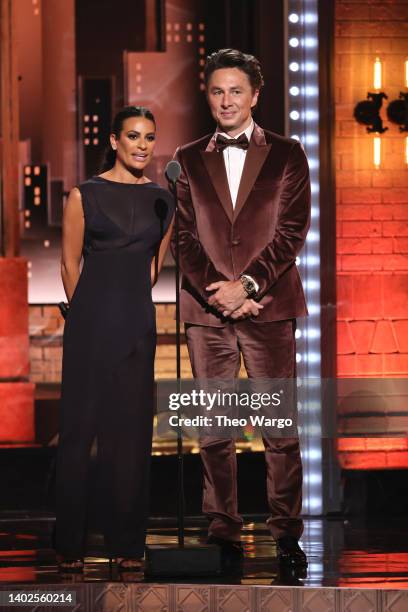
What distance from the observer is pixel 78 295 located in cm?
395

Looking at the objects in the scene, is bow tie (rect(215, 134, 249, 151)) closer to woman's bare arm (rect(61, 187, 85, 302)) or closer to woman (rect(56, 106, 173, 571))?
woman (rect(56, 106, 173, 571))

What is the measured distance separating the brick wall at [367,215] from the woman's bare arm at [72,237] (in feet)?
5.81

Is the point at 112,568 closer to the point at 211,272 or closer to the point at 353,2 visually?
the point at 211,272

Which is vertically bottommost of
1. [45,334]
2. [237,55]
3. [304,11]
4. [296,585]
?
[296,585]

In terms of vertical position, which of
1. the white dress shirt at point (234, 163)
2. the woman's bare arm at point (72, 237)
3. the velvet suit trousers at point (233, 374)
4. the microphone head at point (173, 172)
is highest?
the white dress shirt at point (234, 163)

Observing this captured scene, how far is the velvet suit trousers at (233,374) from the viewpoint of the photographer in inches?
167

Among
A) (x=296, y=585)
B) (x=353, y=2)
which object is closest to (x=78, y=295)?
(x=296, y=585)

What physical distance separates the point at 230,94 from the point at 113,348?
3.30 ft

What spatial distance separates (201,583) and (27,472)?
2.04 m

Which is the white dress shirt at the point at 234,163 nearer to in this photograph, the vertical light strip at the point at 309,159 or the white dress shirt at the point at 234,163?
the white dress shirt at the point at 234,163

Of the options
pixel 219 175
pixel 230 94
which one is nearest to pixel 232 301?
pixel 219 175

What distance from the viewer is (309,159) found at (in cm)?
536

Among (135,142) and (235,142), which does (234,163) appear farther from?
(135,142)

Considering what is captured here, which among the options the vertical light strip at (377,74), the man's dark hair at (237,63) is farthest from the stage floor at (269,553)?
the vertical light strip at (377,74)
